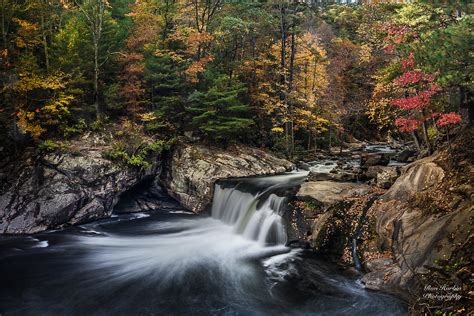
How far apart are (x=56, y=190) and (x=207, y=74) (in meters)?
10.9

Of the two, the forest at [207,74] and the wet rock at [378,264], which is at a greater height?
the forest at [207,74]

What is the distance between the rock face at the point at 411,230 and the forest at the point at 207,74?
5.93 feet

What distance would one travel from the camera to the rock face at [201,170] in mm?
17219

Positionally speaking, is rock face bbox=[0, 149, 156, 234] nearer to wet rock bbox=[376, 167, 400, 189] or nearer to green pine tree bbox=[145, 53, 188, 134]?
green pine tree bbox=[145, 53, 188, 134]

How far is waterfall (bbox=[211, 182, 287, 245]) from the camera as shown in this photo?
12.8m

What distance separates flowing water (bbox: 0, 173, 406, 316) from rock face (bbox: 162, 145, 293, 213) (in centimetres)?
163

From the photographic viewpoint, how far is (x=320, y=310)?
311 inches

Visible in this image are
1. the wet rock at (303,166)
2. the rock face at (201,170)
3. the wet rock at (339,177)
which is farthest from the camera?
the wet rock at (303,166)

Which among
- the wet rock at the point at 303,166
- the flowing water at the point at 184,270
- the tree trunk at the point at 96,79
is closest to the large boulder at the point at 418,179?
the flowing water at the point at 184,270

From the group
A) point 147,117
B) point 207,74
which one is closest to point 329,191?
point 147,117

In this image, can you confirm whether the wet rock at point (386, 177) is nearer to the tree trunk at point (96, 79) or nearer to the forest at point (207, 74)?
the forest at point (207, 74)

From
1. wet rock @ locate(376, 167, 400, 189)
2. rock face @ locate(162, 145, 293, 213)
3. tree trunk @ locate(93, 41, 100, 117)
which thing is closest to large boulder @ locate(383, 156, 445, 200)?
wet rock @ locate(376, 167, 400, 189)

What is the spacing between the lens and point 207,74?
20.5 meters

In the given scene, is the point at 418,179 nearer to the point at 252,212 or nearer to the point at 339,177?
the point at 339,177
